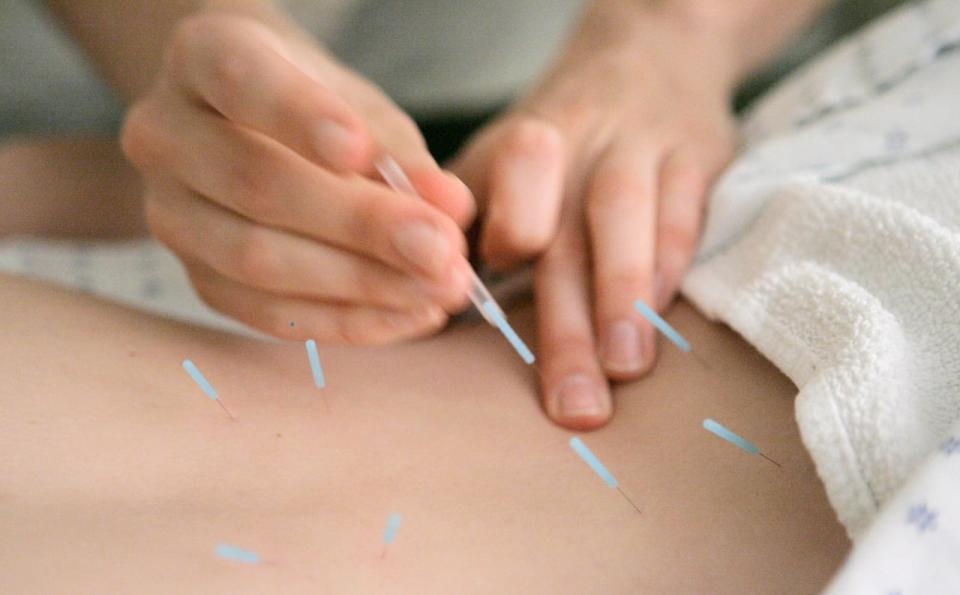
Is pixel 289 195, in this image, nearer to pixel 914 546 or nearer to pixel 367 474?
pixel 367 474

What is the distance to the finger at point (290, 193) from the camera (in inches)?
25.7

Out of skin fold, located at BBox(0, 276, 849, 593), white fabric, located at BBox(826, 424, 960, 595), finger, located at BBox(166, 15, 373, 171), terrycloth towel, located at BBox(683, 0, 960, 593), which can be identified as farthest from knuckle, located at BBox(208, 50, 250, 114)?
white fabric, located at BBox(826, 424, 960, 595)

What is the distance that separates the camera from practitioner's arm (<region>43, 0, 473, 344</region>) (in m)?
0.65

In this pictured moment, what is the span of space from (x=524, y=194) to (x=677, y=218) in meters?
0.18

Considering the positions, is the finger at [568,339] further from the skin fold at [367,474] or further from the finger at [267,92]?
the finger at [267,92]

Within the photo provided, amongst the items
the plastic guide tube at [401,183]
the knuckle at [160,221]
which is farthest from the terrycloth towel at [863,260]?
the knuckle at [160,221]

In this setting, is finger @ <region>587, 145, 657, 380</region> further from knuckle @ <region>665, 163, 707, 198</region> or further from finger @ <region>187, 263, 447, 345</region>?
finger @ <region>187, 263, 447, 345</region>

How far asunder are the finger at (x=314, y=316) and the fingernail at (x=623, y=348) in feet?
0.53

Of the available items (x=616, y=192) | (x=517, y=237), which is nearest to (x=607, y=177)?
(x=616, y=192)

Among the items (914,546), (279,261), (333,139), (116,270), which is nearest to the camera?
(914,546)

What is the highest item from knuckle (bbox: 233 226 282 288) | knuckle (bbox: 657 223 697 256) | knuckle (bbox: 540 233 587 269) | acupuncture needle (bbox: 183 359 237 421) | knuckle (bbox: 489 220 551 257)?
knuckle (bbox: 657 223 697 256)

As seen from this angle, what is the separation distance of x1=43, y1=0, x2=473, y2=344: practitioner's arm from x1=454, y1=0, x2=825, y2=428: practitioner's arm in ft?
0.39

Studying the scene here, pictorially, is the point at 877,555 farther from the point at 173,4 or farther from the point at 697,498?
the point at 173,4

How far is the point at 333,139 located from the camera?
25.2 inches
